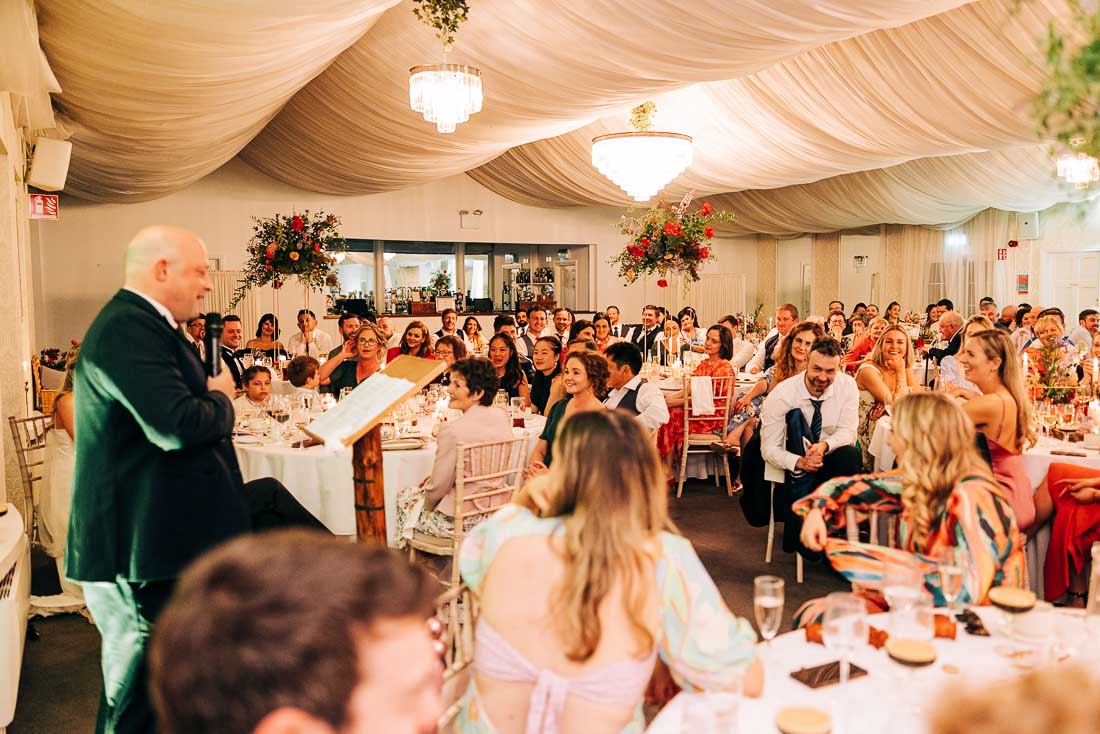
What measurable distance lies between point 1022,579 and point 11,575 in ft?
11.0

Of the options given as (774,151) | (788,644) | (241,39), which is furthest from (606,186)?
(788,644)

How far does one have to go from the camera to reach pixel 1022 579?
8.18ft

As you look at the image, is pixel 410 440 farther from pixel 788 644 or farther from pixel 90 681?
pixel 788 644

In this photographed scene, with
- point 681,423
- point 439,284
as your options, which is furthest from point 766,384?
point 439,284

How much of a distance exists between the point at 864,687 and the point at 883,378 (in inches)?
175

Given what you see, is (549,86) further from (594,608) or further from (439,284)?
(439,284)

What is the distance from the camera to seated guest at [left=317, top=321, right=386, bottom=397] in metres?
6.55

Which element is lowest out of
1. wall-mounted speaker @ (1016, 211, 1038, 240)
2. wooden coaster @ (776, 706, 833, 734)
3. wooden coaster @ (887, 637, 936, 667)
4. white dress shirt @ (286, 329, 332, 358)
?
wooden coaster @ (776, 706, 833, 734)

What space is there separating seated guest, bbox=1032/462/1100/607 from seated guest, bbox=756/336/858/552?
1.00m

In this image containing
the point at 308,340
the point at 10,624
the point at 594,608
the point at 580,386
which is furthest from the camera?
the point at 308,340

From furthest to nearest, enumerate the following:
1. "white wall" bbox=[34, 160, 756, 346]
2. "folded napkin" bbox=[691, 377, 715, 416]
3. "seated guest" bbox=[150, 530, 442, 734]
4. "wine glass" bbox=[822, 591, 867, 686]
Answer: "white wall" bbox=[34, 160, 756, 346] < "folded napkin" bbox=[691, 377, 715, 416] < "wine glass" bbox=[822, 591, 867, 686] < "seated guest" bbox=[150, 530, 442, 734]

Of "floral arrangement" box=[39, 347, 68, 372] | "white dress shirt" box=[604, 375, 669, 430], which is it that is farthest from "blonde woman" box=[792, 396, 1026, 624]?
"floral arrangement" box=[39, 347, 68, 372]

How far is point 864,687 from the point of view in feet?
6.06

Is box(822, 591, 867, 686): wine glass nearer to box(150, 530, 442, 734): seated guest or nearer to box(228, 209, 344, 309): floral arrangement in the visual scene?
box(150, 530, 442, 734): seated guest
